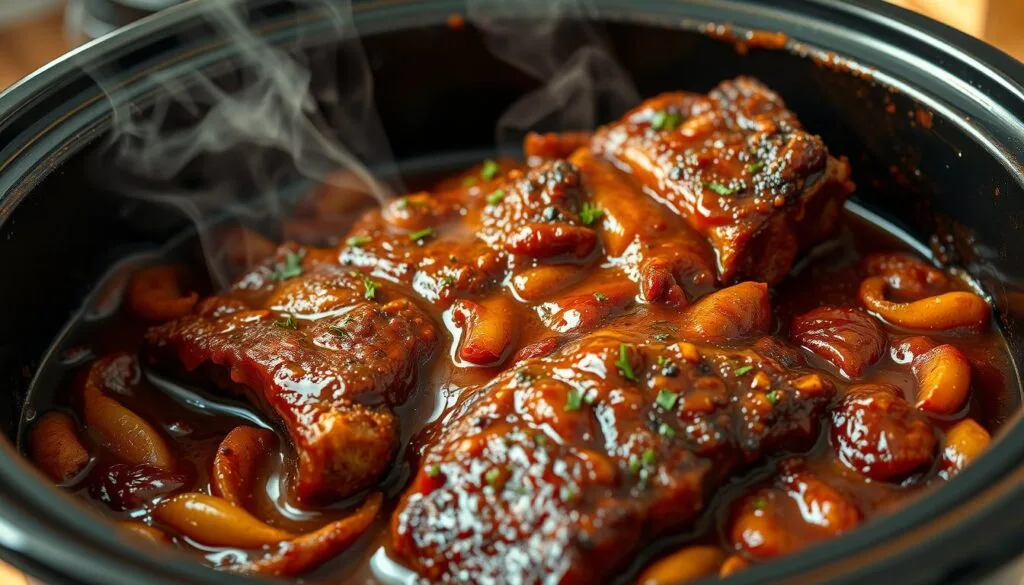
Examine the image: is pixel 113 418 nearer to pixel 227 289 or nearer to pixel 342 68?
pixel 227 289

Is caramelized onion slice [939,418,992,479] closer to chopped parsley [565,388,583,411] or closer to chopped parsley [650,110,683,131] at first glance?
chopped parsley [565,388,583,411]

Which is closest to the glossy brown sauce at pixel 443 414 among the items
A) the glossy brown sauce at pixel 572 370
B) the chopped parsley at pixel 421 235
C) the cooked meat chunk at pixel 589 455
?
the glossy brown sauce at pixel 572 370

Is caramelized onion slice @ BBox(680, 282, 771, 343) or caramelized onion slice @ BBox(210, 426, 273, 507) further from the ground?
caramelized onion slice @ BBox(680, 282, 771, 343)

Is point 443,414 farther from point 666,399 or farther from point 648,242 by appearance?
point 648,242

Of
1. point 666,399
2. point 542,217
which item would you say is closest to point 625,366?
point 666,399

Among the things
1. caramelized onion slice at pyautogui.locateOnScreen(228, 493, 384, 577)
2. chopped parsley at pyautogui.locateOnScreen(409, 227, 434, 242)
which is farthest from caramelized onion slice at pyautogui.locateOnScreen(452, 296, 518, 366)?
caramelized onion slice at pyautogui.locateOnScreen(228, 493, 384, 577)

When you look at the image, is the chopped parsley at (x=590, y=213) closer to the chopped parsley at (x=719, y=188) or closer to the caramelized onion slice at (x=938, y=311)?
the chopped parsley at (x=719, y=188)
